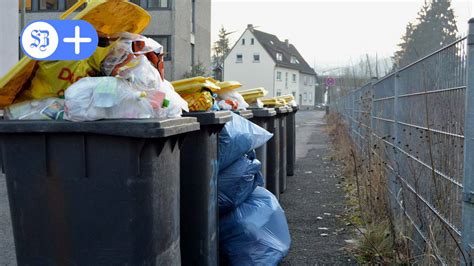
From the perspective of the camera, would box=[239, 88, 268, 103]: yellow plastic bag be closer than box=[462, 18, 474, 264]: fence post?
No

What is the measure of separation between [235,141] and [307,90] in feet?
263

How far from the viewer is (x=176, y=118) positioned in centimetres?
296

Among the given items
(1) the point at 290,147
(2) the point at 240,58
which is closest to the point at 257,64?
(2) the point at 240,58

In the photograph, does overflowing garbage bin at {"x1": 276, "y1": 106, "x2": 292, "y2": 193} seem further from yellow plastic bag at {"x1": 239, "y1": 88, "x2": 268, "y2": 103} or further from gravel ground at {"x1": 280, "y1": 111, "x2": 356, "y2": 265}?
yellow plastic bag at {"x1": 239, "y1": 88, "x2": 268, "y2": 103}

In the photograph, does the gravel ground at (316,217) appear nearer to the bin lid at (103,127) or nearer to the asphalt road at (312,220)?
the asphalt road at (312,220)

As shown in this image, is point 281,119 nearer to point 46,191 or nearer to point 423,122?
point 423,122

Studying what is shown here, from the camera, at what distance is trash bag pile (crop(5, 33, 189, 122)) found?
2.72m

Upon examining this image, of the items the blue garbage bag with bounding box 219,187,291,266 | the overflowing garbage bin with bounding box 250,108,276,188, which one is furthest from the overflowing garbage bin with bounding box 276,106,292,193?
the blue garbage bag with bounding box 219,187,291,266

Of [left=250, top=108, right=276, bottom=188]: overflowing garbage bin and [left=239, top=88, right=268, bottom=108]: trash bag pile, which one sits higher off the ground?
[left=239, top=88, right=268, bottom=108]: trash bag pile

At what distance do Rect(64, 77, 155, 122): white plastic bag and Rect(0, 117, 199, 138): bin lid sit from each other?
0.06m

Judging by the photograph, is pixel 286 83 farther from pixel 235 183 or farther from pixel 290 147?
pixel 235 183

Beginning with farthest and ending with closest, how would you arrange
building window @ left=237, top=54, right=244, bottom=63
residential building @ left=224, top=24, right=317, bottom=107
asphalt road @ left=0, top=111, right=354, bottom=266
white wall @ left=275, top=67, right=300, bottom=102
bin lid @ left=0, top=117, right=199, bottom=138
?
1. white wall @ left=275, top=67, right=300, bottom=102
2. building window @ left=237, top=54, right=244, bottom=63
3. residential building @ left=224, top=24, right=317, bottom=107
4. asphalt road @ left=0, top=111, right=354, bottom=266
5. bin lid @ left=0, top=117, right=199, bottom=138

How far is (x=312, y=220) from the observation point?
6.21 m

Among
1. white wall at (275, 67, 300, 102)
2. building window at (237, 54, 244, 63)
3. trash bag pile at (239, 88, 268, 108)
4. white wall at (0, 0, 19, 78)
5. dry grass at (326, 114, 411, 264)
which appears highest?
building window at (237, 54, 244, 63)
